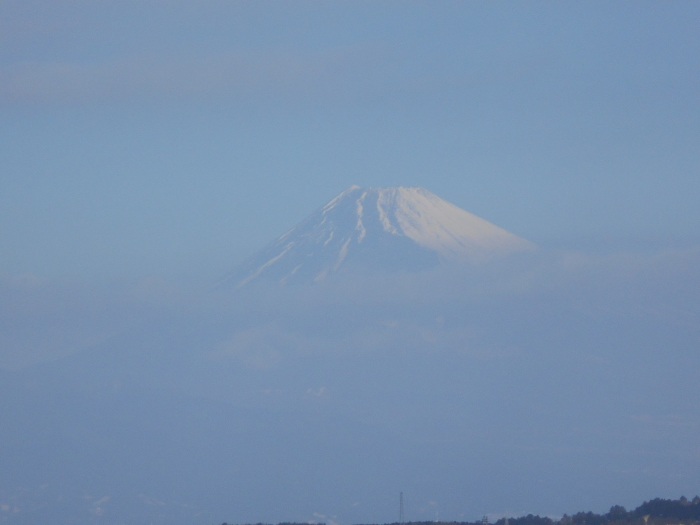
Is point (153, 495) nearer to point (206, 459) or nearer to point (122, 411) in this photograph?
point (206, 459)

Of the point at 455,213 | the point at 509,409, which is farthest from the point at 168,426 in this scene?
the point at 455,213

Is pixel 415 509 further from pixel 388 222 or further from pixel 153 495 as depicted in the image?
pixel 388 222

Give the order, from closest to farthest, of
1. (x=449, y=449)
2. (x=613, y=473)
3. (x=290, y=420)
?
1. (x=613, y=473)
2. (x=449, y=449)
3. (x=290, y=420)

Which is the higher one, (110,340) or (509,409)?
(110,340)

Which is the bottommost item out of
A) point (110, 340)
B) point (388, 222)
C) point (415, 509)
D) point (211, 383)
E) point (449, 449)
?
point (415, 509)

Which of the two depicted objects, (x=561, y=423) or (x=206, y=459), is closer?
(x=206, y=459)

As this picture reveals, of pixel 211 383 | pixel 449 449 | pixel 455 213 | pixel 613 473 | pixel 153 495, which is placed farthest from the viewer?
pixel 455 213

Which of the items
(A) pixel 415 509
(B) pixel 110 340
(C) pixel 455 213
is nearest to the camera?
(A) pixel 415 509

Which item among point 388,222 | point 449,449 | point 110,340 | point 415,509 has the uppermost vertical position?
point 388,222

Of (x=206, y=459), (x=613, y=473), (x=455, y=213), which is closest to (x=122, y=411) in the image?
(x=206, y=459)
